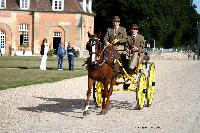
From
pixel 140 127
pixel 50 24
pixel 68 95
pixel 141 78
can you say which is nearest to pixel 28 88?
pixel 68 95

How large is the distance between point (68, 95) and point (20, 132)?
734cm

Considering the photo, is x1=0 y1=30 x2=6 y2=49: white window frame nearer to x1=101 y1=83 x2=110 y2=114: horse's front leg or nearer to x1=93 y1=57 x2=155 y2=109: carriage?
x1=93 y1=57 x2=155 y2=109: carriage

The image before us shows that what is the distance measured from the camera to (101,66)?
11469 mm

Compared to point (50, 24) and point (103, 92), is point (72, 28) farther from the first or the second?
point (103, 92)

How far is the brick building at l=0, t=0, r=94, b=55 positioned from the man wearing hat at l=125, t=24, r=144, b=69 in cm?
5044

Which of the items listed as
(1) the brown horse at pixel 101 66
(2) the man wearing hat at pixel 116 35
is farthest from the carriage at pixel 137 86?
(2) the man wearing hat at pixel 116 35

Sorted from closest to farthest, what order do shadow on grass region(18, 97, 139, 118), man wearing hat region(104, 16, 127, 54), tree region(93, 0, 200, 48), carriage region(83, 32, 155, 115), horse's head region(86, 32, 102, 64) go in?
horse's head region(86, 32, 102, 64) < carriage region(83, 32, 155, 115) < shadow on grass region(18, 97, 139, 118) < man wearing hat region(104, 16, 127, 54) < tree region(93, 0, 200, 48)

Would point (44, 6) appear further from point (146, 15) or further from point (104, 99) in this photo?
point (104, 99)

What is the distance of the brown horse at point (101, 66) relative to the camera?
37.1ft

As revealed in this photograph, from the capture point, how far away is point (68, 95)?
53.8 feet

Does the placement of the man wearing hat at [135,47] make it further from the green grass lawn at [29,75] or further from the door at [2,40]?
the door at [2,40]

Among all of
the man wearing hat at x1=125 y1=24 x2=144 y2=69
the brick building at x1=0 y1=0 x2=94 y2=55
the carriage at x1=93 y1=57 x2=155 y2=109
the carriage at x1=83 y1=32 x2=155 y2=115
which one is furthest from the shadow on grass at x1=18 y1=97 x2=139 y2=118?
the brick building at x1=0 y1=0 x2=94 y2=55

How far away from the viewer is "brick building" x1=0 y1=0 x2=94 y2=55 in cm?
6325

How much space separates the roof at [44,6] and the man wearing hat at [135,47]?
50.4m
